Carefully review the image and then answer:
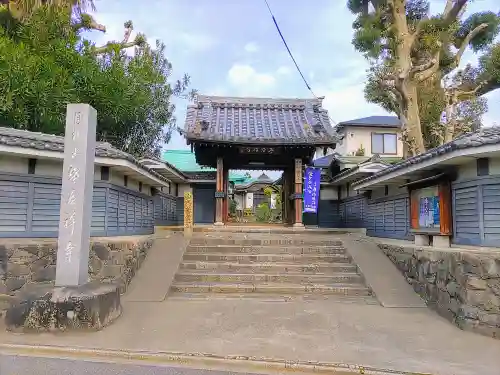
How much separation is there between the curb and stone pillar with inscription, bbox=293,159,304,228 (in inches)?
399

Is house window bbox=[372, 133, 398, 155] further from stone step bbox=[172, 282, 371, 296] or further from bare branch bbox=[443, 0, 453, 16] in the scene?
stone step bbox=[172, 282, 371, 296]

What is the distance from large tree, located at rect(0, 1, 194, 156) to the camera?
37.7 ft

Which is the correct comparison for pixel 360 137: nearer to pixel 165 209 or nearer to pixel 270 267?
pixel 165 209

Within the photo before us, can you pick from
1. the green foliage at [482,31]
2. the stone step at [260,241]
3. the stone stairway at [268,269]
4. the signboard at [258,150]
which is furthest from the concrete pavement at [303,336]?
the green foliage at [482,31]

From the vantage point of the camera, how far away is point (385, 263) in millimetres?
9945

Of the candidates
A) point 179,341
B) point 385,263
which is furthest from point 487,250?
point 179,341

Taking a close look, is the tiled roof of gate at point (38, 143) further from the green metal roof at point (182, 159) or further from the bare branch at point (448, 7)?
the green metal roof at point (182, 159)

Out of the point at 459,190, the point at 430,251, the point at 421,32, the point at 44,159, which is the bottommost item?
the point at 430,251

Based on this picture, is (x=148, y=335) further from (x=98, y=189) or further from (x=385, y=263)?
(x=385, y=263)

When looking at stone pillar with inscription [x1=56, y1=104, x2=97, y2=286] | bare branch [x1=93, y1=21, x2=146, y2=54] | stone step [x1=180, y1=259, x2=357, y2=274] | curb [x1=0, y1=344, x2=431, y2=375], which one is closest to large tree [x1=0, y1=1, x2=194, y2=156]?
bare branch [x1=93, y1=21, x2=146, y2=54]

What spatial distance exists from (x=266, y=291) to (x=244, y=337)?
2983 millimetres

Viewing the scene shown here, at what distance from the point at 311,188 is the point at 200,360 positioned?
11.5 metres

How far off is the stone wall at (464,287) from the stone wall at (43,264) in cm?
658

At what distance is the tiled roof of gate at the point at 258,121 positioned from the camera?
14723 millimetres
